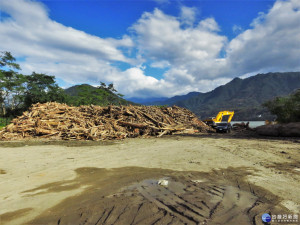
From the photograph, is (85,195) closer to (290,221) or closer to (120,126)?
(290,221)

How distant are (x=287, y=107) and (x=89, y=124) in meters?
19.9

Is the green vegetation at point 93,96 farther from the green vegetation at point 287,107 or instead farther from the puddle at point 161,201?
the puddle at point 161,201

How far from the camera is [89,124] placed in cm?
1283

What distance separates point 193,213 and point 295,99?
21184 mm

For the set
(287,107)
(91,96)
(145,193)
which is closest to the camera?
(145,193)

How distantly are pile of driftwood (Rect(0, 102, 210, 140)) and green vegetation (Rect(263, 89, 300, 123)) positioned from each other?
960cm

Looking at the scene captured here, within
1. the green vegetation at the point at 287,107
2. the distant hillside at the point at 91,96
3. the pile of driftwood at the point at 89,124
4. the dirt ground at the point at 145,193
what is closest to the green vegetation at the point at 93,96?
the distant hillside at the point at 91,96

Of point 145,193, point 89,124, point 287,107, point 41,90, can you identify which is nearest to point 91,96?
point 41,90

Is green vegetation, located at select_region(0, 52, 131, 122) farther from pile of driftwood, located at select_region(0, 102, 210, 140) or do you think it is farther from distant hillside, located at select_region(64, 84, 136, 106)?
pile of driftwood, located at select_region(0, 102, 210, 140)

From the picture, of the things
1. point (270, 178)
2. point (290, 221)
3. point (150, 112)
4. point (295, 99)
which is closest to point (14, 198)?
point (290, 221)

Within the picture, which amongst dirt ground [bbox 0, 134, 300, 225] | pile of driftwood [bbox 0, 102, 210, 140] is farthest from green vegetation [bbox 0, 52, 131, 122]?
dirt ground [bbox 0, 134, 300, 225]

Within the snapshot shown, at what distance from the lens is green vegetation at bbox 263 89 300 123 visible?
57.2 ft

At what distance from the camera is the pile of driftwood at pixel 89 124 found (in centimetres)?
1147

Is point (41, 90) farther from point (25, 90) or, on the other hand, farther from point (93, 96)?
point (93, 96)
